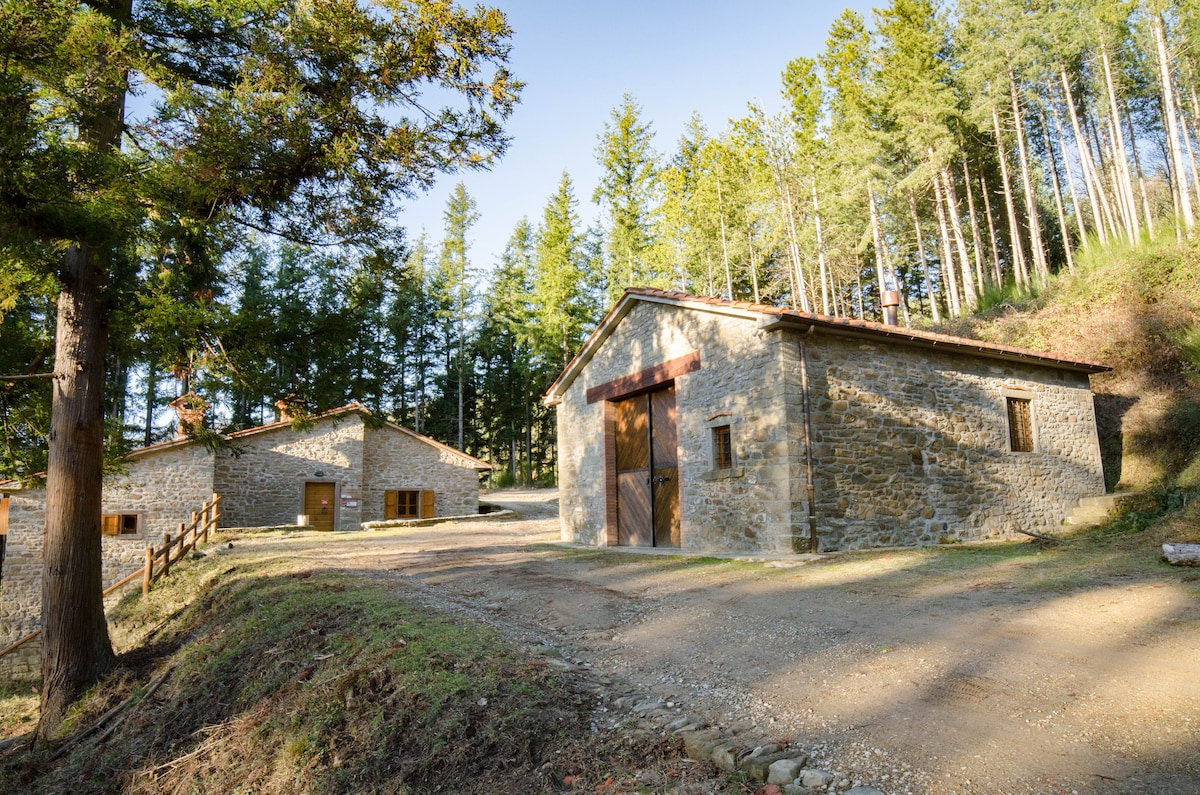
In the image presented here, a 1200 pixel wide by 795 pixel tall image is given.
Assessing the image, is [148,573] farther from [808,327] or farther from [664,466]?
[808,327]

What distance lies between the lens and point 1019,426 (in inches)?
473

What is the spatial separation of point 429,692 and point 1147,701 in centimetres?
390

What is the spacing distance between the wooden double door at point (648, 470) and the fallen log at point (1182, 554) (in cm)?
656

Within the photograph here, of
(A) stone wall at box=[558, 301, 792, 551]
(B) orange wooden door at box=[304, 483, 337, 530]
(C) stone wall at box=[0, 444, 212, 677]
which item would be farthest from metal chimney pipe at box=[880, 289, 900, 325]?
(B) orange wooden door at box=[304, 483, 337, 530]

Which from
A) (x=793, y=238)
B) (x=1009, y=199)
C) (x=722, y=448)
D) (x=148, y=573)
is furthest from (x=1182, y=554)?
(x=1009, y=199)

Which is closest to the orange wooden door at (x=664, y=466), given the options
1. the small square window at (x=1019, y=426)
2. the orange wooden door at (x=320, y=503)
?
the small square window at (x=1019, y=426)

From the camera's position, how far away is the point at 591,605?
21.8ft

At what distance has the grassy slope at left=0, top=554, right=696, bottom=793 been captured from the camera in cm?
345

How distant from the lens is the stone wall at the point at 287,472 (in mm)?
20203

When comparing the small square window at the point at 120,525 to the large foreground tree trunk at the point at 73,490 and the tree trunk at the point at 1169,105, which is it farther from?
the tree trunk at the point at 1169,105

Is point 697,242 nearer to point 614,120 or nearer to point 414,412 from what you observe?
point 614,120

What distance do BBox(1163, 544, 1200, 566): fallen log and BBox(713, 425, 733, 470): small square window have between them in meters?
5.30

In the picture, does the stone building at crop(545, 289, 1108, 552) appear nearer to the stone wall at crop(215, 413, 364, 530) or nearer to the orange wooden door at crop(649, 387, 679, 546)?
the orange wooden door at crop(649, 387, 679, 546)

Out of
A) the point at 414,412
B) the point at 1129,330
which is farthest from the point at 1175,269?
the point at 414,412
